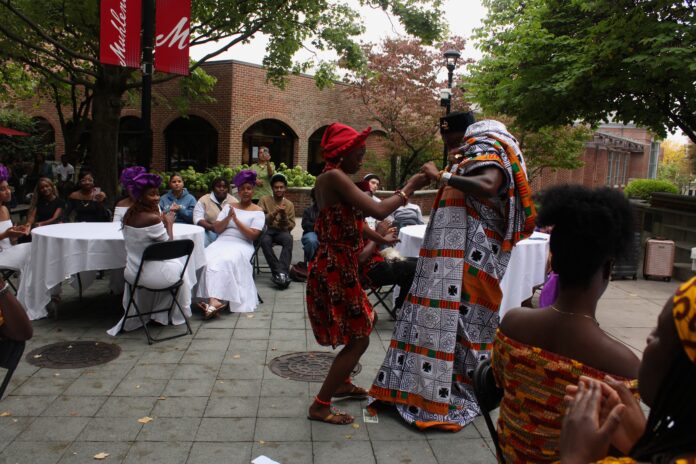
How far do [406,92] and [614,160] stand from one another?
87.1 feet

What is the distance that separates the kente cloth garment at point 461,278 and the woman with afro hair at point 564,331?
171cm

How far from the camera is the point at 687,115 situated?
11.7 m

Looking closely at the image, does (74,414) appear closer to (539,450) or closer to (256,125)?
(539,450)

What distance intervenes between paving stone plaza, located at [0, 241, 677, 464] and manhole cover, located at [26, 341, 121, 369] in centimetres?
11

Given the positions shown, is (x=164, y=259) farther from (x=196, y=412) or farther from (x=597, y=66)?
(x=597, y=66)

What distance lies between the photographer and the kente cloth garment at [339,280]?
12.0 ft

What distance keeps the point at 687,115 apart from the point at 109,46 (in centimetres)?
1064

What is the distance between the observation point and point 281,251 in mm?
8586

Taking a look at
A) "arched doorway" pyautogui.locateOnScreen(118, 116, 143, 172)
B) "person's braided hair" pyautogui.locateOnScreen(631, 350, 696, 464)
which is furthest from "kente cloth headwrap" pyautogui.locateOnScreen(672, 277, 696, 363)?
"arched doorway" pyautogui.locateOnScreen(118, 116, 143, 172)

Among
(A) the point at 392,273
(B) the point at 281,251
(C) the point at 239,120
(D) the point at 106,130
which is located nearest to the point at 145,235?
(A) the point at 392,273

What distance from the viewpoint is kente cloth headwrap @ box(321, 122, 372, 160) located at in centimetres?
359

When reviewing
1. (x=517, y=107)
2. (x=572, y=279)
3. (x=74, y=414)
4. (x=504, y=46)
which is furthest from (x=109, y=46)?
(x=504, y=46)

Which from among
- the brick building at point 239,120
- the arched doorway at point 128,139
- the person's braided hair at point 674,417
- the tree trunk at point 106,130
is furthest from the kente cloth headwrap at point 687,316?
the arched doorway at point 128,139

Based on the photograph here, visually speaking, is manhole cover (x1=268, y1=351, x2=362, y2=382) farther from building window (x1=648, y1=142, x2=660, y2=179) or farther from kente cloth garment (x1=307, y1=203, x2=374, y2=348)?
building window (x1=648, y1=142, x2=660, y2=179)
